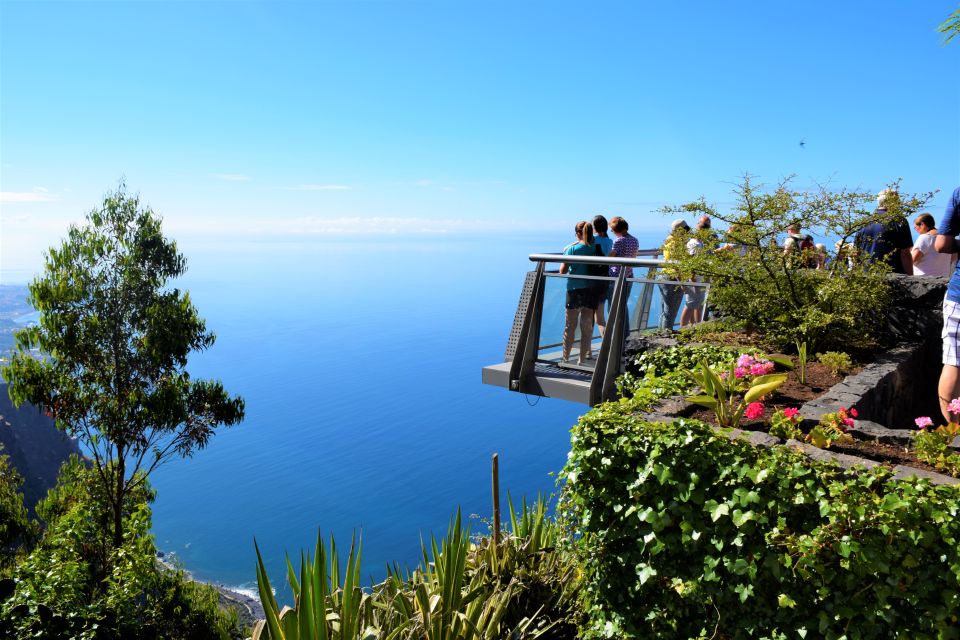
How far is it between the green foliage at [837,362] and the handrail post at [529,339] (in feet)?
11.2

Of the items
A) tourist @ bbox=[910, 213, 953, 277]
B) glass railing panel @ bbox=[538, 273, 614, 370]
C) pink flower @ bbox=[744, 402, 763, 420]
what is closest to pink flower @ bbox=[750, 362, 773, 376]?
pink flower @ bbox=[744, 402, 763, 420]

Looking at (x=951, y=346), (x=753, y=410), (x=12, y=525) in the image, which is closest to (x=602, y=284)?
(x=951, y=346)

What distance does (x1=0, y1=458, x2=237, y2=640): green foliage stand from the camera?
10.9 meters

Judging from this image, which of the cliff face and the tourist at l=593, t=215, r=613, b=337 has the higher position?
the tourist at l=593, t=215, r=613, b=337

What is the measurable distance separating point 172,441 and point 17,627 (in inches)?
612

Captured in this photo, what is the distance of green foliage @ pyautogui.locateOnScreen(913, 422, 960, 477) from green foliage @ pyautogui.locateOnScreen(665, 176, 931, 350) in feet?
8.56

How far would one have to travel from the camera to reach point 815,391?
5.36 metres

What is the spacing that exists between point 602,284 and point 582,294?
0.99 ft

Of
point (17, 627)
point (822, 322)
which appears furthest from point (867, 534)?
point (17, 627)

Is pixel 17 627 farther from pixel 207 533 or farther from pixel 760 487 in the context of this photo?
pixel 207 533

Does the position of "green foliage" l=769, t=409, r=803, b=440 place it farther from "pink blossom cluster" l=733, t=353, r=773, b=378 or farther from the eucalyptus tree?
the eucalyptus tree

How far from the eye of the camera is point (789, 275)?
664 cm

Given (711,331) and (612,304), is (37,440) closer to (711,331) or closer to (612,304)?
(612,304)

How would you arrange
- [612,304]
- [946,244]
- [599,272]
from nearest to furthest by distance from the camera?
[946,244], [612,304], [599,272]
